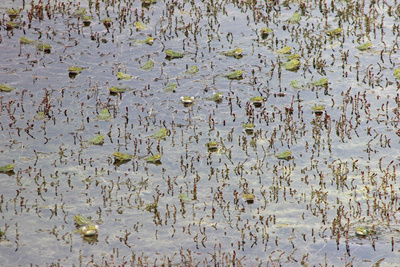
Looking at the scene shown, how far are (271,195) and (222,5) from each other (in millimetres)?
7301

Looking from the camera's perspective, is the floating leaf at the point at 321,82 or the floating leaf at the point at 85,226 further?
the floating leaf at the point at 321,82

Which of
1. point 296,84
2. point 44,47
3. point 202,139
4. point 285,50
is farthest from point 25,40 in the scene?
point 296,84

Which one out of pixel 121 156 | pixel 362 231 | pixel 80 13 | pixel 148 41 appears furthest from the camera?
pixel 80 13

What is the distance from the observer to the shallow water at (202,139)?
19.8 ft

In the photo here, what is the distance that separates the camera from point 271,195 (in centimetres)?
688

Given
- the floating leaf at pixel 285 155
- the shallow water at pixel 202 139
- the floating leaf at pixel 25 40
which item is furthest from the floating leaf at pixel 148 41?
the floating leaf at pixel 285 155

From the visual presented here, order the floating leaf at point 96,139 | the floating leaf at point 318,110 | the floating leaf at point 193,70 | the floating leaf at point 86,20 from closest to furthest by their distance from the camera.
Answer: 1. the floating leaf at point 96,139
2. the floating leaf at point 318,110
3. the floating leaf at point 193,70
4. the floating leaf at point 86,20

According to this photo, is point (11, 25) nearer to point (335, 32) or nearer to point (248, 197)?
point (335, 32)

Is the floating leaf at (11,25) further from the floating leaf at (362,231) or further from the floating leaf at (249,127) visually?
the floating leaf at (362,231)

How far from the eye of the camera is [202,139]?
26.9 feet

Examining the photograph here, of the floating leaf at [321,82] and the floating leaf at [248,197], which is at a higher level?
the floating leaf at [321,82]

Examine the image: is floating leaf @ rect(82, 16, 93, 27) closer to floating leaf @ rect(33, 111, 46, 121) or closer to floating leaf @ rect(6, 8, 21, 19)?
floating leaf @ rect(6, 8, 21, 19)

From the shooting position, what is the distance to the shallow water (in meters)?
6.02

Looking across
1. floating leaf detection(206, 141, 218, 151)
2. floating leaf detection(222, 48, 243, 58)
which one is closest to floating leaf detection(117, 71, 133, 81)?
floating leaf detection(222, 48, 243, 58)
